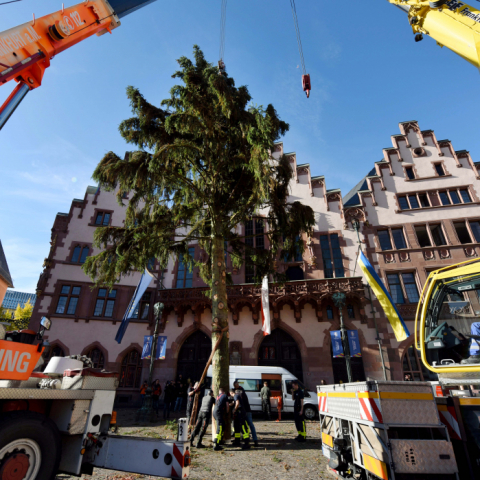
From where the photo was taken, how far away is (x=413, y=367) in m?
17.1

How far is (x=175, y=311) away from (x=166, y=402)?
6893 mm

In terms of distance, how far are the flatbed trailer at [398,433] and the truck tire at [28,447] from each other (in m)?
4.17

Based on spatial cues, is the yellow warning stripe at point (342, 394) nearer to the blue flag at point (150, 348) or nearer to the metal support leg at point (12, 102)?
the metal support leg at point (12, 102)

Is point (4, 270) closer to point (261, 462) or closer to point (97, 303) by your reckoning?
point (97, 303)

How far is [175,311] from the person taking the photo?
2080 centimetres

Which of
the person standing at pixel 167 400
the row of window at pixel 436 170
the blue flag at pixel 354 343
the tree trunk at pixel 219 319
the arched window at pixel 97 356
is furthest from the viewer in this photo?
the row of window at pixel 436 170

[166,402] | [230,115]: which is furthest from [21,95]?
[166,402]

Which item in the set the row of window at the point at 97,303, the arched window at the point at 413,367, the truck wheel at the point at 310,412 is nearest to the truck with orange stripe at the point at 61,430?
the truck wheel at the point at 310,412

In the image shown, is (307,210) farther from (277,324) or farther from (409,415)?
(277,324)

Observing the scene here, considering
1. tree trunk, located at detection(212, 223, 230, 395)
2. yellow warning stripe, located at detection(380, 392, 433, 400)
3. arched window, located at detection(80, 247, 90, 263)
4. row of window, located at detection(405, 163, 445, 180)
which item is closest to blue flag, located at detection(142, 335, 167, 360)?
tree trunk, located at detection(212, 223, 230, 395)

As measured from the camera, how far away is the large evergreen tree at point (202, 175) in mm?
10008

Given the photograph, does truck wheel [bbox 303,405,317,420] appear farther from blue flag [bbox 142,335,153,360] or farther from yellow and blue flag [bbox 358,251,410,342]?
blue flag [bbox 142,335,153,360]

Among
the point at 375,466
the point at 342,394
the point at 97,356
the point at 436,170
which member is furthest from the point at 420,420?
the point at 436,170

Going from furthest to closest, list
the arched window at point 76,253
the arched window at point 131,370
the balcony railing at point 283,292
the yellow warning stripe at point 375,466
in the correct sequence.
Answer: the arched window at point 76,253, the arched window at point 131,370, the balcony railing at point 283,292, the yellow warning stripe at point 375,466
